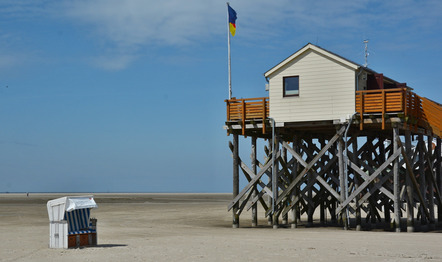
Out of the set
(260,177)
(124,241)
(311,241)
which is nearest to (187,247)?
(124,241)

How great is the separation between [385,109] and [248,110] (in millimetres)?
6473

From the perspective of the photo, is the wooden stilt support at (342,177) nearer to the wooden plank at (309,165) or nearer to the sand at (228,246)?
the wooden plank at (309,165)

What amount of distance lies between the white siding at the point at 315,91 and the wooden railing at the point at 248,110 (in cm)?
36

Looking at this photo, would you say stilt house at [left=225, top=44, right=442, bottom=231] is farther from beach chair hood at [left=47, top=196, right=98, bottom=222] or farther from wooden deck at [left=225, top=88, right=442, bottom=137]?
beach chair hood at [left=47, top=196, right=98, bottom=222]

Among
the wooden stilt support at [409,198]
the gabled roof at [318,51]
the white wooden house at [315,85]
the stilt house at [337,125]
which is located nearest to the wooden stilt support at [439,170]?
the stilt house at [337,125]

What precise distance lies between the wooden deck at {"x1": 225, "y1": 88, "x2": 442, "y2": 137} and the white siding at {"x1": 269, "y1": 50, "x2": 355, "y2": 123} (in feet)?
1.75

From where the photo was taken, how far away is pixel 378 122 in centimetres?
2703

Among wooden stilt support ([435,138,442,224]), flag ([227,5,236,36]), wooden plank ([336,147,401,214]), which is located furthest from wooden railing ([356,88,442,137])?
flag ([227,5,236,36])

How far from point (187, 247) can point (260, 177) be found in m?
10.2

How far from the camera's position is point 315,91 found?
28.6 meters

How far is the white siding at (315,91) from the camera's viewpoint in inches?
1101

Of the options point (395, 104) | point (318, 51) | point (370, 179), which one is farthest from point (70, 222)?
point (395, 104)

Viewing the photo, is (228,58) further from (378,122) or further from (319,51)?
(378,122)

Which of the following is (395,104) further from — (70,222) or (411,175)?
(70,222)
